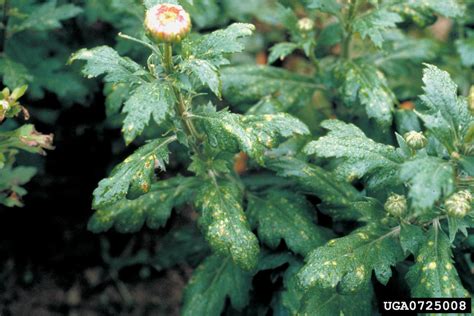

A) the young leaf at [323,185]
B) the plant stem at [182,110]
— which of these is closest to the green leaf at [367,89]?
the young leaf at [323,185]

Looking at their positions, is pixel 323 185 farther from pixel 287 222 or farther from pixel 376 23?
pixel 376 23

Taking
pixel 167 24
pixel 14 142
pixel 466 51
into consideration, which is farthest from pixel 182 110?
pixel 466 51

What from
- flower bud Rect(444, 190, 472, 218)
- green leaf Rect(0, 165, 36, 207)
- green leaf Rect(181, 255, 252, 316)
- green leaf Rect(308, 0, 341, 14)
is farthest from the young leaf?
green leaf Rect(0, 165, 36, 207)

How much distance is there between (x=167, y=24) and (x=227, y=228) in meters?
0.76

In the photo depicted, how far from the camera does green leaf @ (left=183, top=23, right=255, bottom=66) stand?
1.87 meters

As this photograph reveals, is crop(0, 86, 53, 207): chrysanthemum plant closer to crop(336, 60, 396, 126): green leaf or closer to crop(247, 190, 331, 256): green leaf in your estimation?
crop(247, 190, 331, 256): green leaf

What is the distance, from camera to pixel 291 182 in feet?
8.61

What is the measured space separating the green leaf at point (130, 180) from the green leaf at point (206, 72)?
34 centimetres

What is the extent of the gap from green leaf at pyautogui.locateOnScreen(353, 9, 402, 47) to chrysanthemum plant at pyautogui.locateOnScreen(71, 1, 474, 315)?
0.03 feet

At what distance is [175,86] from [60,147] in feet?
5.51

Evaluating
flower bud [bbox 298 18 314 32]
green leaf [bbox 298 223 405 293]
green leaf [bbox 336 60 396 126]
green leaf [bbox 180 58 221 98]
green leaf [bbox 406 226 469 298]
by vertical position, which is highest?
green leaf [bbox 180 58 221 98]

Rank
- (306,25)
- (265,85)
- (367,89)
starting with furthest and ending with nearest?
(265,85) < (306,25) < (367,89)

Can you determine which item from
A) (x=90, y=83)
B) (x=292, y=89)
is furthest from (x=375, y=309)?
(x=90, y=83)

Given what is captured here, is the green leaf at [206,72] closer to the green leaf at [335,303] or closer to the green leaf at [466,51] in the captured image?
the green leaf at [335,303]
